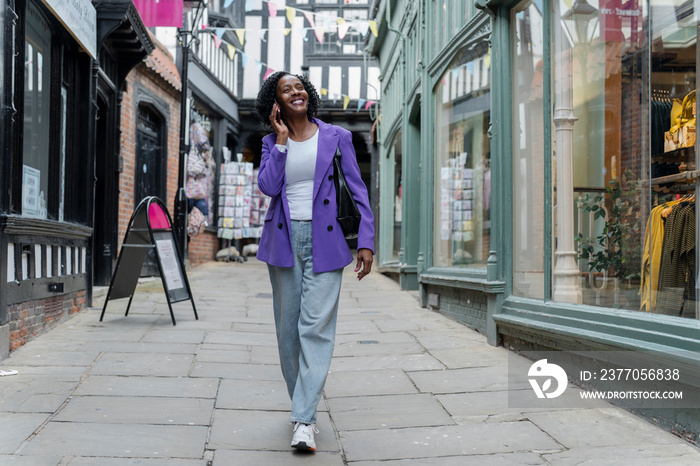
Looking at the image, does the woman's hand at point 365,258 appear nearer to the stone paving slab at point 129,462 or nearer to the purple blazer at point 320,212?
the purple blazer at point 320,212

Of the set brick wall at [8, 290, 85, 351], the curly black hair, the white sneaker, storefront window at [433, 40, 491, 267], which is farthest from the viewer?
storefront window at [433, 40, 491, 267]

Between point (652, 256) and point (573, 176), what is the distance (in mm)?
918

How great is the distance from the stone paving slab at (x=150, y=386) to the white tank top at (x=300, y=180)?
1430mm

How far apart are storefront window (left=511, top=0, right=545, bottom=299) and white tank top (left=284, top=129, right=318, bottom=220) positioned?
2.46 m

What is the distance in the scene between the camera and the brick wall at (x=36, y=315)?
5254 mm

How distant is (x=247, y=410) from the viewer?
3.93 metres

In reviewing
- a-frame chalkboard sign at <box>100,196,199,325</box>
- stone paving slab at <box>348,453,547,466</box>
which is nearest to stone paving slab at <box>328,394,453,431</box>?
stone paving slab at <box>348,453,547,466</box>

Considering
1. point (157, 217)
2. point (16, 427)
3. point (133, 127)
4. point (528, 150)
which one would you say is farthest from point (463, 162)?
point (133, 127)

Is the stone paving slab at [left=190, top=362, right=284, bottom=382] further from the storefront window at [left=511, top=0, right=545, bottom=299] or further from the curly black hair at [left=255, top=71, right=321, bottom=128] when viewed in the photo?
the storefront window at [left=511, top=0, right=545, bottom=299]

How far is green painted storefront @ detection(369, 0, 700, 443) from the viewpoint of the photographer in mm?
4168

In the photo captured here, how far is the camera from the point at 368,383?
4656 mm

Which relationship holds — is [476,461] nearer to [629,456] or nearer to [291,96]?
[629,456]

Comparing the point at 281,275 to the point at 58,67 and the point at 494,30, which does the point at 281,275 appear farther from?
the point at 58,67
